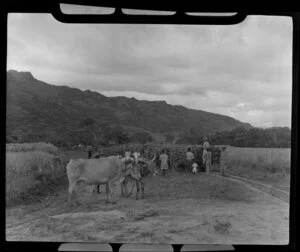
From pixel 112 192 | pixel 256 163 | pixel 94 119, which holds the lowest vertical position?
pixel 112 192

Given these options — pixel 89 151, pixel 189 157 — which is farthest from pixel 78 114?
pixel 189 157

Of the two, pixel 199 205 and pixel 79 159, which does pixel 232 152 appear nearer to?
pixel 199 205

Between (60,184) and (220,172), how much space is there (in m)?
1.30

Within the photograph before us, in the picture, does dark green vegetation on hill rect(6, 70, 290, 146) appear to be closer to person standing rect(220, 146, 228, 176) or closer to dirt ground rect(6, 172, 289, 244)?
person standing rect(220, 146, 228, 176)

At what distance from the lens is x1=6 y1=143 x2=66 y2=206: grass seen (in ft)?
8.27

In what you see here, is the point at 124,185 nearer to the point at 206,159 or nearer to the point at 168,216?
the point at 168,216

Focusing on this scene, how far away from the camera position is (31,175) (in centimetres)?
258

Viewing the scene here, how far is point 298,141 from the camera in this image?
2498 millimetres

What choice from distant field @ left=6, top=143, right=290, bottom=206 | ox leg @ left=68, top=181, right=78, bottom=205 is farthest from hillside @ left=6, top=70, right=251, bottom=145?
ox leg @ left=68, top=181, right=78, bottom=205

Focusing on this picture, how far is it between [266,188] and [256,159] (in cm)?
25

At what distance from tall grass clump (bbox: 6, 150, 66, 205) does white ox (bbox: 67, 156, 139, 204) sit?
0.29 feet

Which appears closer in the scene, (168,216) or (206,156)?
(168,216)

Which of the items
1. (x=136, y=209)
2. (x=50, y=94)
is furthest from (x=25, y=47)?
(x=136, y=209)

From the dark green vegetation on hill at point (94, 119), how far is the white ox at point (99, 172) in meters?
0.16
